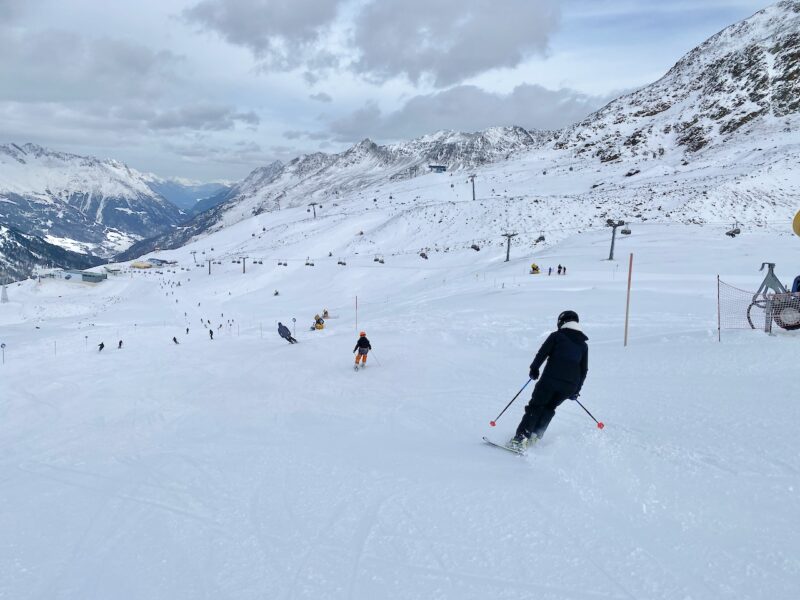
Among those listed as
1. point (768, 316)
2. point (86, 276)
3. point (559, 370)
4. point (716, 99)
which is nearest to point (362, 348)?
point (559, 370)

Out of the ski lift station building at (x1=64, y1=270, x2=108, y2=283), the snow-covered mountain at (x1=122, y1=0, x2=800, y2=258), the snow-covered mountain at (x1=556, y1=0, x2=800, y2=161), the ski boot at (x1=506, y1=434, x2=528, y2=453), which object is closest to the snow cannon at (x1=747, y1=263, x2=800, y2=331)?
the ski boot at (x1=506, y1=434, x2=528, y2=453)

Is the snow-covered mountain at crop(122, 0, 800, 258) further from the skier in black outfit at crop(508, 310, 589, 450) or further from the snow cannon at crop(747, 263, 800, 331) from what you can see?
the skier in black outfit at crop(508, 310, 589, 450)

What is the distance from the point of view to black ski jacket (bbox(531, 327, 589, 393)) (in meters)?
6.85

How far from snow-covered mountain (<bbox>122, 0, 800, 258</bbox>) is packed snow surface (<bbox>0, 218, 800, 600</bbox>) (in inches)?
1957

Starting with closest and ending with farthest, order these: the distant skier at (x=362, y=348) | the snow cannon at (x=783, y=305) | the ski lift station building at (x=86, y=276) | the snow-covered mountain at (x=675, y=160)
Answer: the snow cannon at (x=783, y=305), the distant skier at (x=362, y=348), the snow-covered mountain at (x=675, y=160), the ski lift station building at (x=86, y=276)

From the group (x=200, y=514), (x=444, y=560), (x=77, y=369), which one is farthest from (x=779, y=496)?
(x=77, y=369)

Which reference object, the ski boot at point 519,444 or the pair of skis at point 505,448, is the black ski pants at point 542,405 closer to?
the ski boot at point 519,444

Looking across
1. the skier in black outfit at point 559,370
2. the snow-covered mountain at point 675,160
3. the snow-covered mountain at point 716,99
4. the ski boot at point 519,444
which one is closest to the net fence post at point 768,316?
the skier in black outfit at point 559,370

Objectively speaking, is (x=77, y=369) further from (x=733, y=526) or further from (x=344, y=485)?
(x=733, y=526)

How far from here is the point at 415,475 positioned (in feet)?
21.7

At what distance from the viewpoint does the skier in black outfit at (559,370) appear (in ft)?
22.5

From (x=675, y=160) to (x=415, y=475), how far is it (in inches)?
3973

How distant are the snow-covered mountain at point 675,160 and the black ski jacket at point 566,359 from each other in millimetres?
55544

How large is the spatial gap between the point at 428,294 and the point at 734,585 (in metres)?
31.7
